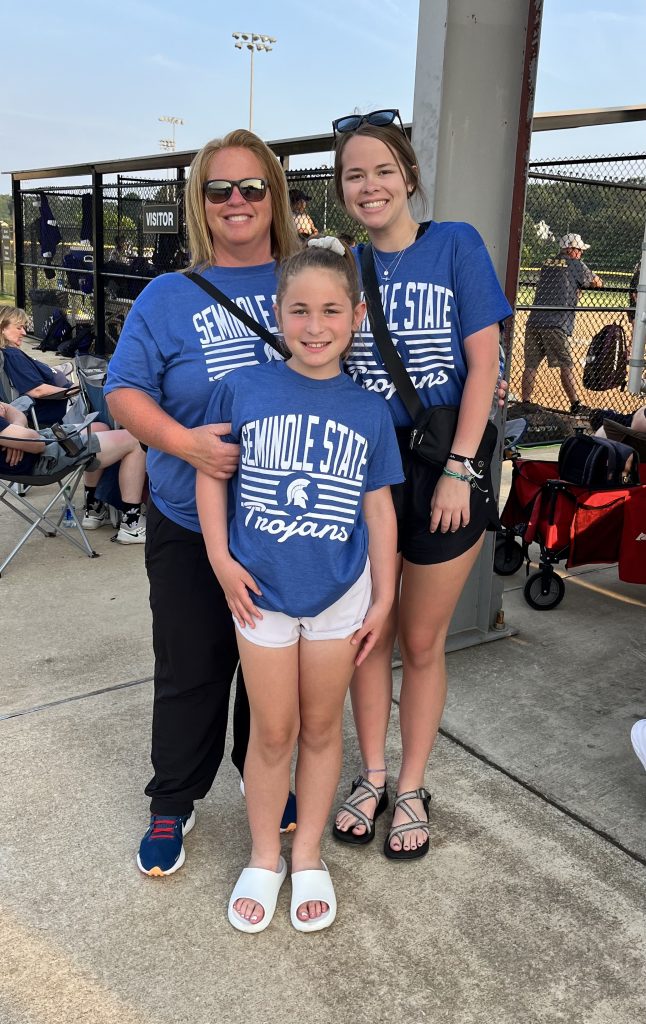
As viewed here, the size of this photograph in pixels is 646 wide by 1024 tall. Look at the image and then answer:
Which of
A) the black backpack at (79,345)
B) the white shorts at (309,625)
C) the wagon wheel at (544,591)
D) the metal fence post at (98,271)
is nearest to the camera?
the white shorts at (309,625)

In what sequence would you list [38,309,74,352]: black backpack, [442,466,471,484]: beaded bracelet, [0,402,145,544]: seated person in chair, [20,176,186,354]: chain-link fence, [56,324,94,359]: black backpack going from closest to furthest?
[442,466,471,484]: beaded bracelet < [0,402,145,544]: seated person in chair < [20,176,186,354]: chain-link fence < [56,324,94,359]: black backpack < [38,309,74,352]: black backpack

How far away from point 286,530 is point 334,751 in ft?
2.16

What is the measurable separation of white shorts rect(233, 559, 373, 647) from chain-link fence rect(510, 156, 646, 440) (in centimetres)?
638

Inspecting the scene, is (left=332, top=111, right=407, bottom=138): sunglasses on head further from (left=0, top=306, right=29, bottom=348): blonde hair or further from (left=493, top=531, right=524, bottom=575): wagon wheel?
(left=0, top=306, right=29, bottom=348): blonde hair

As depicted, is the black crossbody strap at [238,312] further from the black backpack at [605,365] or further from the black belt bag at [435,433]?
the black backpack at [605,365]

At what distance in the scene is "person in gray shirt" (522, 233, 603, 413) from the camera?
28.1 feet

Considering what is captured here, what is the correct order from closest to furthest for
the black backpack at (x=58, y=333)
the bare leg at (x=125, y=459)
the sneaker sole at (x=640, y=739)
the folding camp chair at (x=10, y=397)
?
the sneaker sole at (x=640, y=739)
the bare leg at (x=125, y=459)
the folding camp chair at (x=10, y=397)
the black backpack at (x=58, y=333)

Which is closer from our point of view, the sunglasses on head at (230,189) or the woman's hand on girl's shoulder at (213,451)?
the woman's hand on girl's shoulder at (213,451)

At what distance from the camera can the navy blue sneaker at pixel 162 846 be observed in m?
2.38

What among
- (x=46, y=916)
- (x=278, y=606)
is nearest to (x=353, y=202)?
(x=278, y=606)

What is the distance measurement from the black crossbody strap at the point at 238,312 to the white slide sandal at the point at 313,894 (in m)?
1.35

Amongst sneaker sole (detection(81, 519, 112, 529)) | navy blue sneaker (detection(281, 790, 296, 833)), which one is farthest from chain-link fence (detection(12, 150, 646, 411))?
navy blue sneaker (detection(281, 790, 296, 833))

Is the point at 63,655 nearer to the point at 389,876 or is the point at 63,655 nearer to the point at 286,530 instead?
the point at 389,876

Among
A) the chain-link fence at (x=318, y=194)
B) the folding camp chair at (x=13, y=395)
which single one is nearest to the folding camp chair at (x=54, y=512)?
the folding camp chair at (x=13, y=395)
